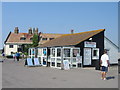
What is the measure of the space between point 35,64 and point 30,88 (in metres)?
13.4

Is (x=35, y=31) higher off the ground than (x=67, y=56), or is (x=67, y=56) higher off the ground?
(x=35, y=31)

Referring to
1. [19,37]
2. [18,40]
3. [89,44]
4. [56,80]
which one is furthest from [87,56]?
[19,37]

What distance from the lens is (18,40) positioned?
6725 cm

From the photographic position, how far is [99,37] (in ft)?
77.9

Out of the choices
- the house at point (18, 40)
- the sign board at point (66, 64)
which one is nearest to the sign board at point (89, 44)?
the sign board at point (66, 64)

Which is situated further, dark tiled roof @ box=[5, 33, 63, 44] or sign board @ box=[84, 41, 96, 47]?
dark tiled roof @ box=[5, 33, 63, 44]

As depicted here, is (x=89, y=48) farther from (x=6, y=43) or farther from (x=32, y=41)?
(x=6, y=43)

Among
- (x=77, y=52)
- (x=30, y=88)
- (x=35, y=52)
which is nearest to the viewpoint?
(x=30, y=88)

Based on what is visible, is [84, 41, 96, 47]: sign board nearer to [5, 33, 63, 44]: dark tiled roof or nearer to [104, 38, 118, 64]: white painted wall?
[104, 38, 118, 64]: white painted wall

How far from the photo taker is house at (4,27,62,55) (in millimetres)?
65750

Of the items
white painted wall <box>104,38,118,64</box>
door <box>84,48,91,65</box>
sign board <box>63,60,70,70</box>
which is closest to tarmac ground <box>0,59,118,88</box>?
sign board <box>63,60,70,70</box>

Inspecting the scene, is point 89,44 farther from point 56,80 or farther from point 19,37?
point 19,37

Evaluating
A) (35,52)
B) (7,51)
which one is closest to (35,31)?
(7,51)

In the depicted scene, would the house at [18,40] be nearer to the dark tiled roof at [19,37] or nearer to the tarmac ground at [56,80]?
the dark tiled roof at [19,37]
